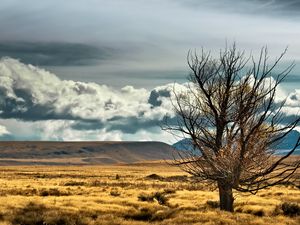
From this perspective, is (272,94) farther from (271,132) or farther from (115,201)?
(115,201)

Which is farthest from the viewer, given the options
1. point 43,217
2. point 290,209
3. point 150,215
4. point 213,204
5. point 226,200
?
point 213,204

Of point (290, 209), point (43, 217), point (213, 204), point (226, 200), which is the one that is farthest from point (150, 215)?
point (290, 209)

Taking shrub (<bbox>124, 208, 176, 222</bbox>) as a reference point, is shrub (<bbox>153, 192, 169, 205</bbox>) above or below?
above

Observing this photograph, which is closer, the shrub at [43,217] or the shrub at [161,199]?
the shrub at [43,217]

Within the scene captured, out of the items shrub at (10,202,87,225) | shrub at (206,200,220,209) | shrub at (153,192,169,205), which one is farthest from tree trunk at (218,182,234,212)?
shrub at (10,202,87,225)

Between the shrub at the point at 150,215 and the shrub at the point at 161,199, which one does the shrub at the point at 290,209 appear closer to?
the shrub at the point at 150,215

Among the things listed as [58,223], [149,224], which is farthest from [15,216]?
[149,224]

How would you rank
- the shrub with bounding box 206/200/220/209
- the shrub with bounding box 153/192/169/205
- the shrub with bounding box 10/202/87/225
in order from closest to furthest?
1. the shrub with bounding box 10/202/87/225
2. the shrub with bounding box 206/200/220/209
3. the shrub with bounding box 153/192/169/205

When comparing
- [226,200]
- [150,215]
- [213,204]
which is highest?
[226,200]

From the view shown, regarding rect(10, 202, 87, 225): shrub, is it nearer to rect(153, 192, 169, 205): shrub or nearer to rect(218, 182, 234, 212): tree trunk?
rect(218, 182, 234, 212): tree trunk

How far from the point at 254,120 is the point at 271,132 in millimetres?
1478

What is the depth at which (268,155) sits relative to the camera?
100ft

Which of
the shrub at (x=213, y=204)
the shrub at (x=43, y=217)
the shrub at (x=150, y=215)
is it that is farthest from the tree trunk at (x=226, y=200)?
the shrub at (x=43, y=217)

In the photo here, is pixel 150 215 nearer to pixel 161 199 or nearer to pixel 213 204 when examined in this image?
pixel 213 204
